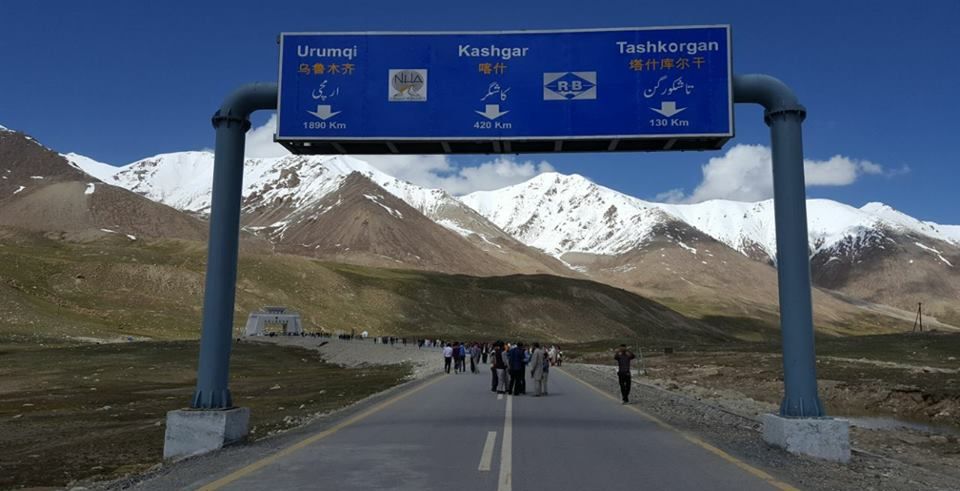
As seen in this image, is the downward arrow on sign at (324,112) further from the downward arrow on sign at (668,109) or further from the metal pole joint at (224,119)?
the downward arrow on sign at (668,109)

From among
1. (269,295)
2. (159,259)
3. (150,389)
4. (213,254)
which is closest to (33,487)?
→ (213,254)

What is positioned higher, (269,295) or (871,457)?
(269,295)

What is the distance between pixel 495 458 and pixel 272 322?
93.1 meters

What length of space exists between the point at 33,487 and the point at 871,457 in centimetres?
1337

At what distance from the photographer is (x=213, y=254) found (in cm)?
1277

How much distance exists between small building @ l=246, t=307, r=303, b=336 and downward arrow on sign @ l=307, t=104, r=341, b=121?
85218 mm

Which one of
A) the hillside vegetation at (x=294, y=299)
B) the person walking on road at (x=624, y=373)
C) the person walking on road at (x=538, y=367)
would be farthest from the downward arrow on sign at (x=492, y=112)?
the hillside vegetation at (x=294, y=299)

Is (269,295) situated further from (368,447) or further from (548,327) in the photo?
(368,447)

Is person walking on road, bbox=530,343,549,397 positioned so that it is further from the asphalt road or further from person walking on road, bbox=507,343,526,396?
the asphalt road

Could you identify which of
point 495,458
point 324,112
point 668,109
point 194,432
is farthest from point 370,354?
point 495,458

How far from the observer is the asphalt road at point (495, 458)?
9.16 meters

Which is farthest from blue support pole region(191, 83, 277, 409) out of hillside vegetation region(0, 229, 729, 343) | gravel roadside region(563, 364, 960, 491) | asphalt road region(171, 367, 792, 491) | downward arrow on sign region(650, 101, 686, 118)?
hillside vegetation region(0, 229, 729, 343)

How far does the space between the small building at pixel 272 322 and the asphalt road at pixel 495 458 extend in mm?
82387

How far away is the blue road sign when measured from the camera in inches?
529
